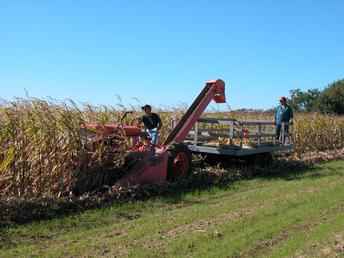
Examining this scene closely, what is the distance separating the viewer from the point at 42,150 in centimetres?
804

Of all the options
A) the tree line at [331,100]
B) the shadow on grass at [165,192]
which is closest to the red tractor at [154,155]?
the shadow on grass at [165,192]

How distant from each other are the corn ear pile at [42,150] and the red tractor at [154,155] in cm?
A: 37

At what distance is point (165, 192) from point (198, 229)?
104 inches

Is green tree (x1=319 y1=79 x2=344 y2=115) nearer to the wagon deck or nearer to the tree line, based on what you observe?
the tree line

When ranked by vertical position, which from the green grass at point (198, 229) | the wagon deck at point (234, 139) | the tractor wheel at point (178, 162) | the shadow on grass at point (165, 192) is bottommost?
the green grass at point (198, 229)

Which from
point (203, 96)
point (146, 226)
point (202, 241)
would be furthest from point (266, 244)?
point (203, 96)

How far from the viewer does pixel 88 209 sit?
25.3ft

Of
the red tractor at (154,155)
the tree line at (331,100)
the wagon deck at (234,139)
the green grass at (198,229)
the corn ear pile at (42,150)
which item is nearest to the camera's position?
the green grass at (198,229)

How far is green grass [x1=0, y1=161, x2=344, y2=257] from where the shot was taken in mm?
5664

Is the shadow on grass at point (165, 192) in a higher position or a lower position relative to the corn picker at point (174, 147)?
lower

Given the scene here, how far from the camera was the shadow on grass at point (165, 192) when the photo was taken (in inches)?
277

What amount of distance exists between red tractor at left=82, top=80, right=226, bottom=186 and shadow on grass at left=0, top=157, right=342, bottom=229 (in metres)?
0.28

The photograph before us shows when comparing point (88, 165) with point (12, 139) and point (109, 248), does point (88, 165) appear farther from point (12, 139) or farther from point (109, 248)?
point (109, 248)

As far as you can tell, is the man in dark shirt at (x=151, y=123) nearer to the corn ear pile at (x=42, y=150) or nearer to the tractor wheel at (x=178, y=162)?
the tractor wheel at (x=178, y=162)
